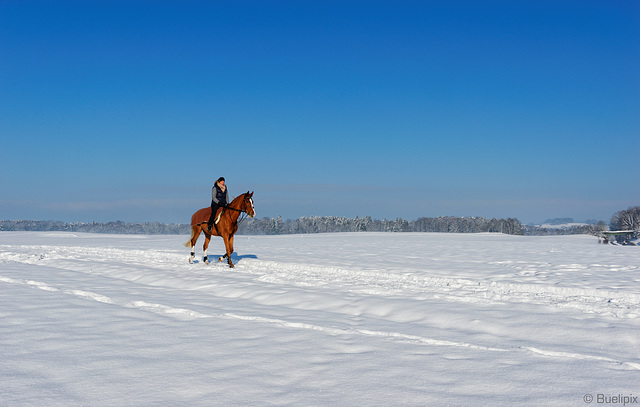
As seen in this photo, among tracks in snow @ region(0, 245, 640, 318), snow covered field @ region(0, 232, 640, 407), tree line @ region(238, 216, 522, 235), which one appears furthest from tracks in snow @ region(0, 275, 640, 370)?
tree line @ region(238, 216, 522, 235)

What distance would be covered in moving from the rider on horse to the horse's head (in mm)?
845

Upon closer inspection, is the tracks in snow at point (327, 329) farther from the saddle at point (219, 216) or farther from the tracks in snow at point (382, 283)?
the saddle at point (219, 216)

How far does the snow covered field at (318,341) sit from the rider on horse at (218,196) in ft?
14.6

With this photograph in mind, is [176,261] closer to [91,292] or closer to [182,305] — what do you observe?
[91,292]

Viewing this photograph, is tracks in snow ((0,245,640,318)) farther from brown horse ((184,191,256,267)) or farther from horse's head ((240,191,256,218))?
horse's head ((240,191,256,218))

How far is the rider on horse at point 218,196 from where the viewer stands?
14742 millimetres

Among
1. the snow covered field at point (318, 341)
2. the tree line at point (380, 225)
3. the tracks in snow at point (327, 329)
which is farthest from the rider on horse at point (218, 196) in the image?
the tree line at point (380, 225)

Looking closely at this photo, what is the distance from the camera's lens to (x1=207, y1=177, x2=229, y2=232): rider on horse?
14742 mm

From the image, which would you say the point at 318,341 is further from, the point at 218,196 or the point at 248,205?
the point at 218,196

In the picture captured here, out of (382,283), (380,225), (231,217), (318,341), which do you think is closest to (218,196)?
(231,217)

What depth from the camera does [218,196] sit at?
14.8 metres

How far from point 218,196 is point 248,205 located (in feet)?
4.34

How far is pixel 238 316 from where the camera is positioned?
22.5 feet

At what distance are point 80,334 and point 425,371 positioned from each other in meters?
4.44
